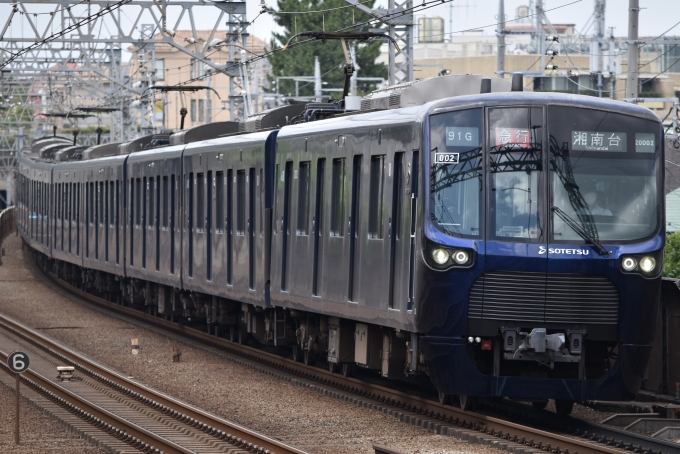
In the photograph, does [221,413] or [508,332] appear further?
[221,413]

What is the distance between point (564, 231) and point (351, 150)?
2.97 m

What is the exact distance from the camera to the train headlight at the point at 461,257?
417 inches

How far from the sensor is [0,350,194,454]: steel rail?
10.6m

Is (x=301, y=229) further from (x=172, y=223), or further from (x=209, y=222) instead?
(x=172, y=223)

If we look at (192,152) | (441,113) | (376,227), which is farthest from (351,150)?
(192,152)

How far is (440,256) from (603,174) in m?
Answer: 1.48

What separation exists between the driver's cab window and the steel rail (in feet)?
10.1

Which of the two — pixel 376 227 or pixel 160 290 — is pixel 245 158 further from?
pixel 160 290

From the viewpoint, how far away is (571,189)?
10.7 m

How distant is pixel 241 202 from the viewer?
1745 centimetres

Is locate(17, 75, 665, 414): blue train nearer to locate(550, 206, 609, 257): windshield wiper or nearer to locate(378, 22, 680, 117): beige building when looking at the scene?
locate(550, 206, 609, 257): windshield wiper

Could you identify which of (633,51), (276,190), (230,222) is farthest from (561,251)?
(633,51)

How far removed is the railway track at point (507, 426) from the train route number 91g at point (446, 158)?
2.09 metres

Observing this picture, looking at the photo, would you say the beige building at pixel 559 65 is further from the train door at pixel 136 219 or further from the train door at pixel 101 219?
the train door at pixel 136 219
